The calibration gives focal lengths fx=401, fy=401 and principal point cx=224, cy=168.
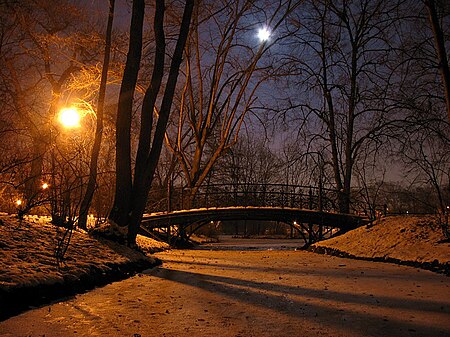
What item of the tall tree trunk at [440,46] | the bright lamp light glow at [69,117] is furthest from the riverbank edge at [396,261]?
the bright lamp light glow at [69,117]

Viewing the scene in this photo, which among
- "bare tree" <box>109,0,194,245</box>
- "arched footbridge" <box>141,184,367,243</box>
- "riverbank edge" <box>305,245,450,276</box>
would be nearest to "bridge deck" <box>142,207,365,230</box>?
"arched footbridge" <box>141,184,367,243</box>

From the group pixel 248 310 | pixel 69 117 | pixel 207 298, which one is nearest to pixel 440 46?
pixel 207 298

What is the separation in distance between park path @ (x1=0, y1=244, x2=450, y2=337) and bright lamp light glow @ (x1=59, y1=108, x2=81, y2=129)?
6.79 metres

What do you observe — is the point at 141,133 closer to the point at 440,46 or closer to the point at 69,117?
the point at 69,117

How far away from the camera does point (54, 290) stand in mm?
4777

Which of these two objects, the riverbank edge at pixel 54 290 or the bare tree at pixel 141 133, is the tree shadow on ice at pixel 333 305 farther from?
the bare tree at pixel 141 133

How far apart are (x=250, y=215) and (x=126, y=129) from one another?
39.7 feet

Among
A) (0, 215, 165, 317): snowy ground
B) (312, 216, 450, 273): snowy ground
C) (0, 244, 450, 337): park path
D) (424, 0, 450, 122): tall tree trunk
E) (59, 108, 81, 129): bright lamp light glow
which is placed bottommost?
(0, 244, 450, 337): park path

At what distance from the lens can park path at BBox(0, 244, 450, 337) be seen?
3.54 m

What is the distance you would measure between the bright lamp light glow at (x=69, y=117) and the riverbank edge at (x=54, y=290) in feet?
19.8

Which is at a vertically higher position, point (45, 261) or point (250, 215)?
point (250, 215)

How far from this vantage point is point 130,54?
10453 millimetres

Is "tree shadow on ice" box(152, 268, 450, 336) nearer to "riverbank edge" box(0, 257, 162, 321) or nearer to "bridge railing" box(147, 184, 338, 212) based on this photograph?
"riverbank edge" box(0, 257, 162, 321)

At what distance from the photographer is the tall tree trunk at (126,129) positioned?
9.78 meters
